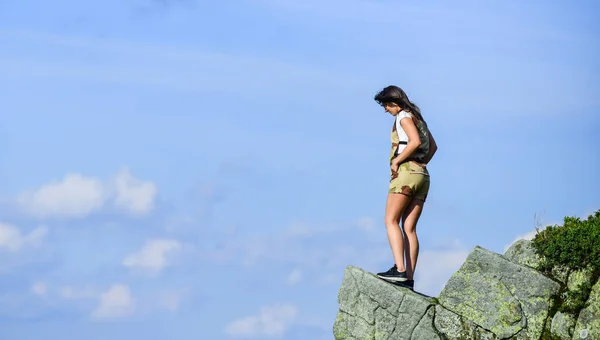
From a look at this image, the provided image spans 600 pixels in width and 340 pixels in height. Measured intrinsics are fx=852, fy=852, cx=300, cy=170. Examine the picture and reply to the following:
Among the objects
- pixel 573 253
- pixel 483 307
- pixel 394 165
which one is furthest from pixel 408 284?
pixel 573 253

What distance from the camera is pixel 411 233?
1466 centimetres

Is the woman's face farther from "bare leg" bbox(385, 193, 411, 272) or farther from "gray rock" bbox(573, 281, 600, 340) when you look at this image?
"gray rock" bbox(573, 281, 600, 340)

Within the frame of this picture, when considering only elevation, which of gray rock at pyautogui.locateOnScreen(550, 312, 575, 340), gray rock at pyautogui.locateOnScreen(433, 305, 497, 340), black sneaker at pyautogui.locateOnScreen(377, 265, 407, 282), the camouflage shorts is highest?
the camouflage shorts

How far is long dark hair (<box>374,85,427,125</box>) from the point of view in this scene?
48.1ft

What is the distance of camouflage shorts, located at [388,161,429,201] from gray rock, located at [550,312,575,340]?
308 centimetres

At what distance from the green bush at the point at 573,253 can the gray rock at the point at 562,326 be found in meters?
0.11

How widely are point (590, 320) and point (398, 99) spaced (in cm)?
481

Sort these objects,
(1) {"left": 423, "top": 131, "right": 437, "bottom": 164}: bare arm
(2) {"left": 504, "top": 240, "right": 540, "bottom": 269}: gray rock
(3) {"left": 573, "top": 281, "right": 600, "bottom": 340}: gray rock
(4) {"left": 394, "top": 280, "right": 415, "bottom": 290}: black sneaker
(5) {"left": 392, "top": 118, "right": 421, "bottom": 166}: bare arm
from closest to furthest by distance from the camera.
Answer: (3) {"left": 573, "top": 281, "right": 600, "bottom": 340}: gray rock < (5) {"left": 392, "top": 118, "right": 421, "bottom": 166}: bare arm < (4) {"left": 394, "top": 280, "right": 415, "bottom": 290}: black sneaker < (1) {"left": 423, "top": 131, "right": 437, "bottom": 164}: bare arm < (2) {"left": 504, "top": 240, "right": 540, "bottom": 269}: gray rock

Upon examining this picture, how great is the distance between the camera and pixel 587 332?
13727 mm

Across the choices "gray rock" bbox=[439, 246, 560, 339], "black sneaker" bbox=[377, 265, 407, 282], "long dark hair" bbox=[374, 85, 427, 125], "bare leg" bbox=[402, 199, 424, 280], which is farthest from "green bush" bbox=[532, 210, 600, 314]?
"long dark hair" bbox=[374, 85, 427, 125]

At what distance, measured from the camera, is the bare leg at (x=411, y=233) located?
48.0ft

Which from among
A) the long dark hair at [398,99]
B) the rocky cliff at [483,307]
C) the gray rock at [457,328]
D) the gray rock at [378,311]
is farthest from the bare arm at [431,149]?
the gray rock at [457,328]

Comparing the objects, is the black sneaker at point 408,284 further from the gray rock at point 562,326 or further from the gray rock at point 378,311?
the gray rock at point 562,326

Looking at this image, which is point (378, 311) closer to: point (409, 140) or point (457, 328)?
point (457, 328)
